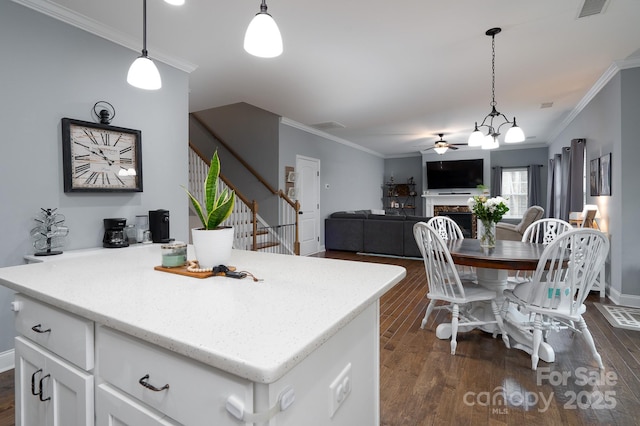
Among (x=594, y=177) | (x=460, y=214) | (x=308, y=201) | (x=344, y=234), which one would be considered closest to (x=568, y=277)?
(x=594, y=177)

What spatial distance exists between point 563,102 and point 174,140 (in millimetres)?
5720

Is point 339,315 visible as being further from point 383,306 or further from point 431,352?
point 383,306

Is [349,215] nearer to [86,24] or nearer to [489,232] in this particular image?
[489,232]

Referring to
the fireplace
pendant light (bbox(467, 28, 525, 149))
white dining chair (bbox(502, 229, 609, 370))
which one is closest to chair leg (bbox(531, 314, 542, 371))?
white dining chair (bbox(502, 229, 609, 370))

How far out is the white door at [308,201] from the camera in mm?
6527

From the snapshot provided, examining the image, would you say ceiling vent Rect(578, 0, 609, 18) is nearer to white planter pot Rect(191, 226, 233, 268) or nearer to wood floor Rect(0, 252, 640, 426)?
wood floor Rect(0, 252, 640, 426)

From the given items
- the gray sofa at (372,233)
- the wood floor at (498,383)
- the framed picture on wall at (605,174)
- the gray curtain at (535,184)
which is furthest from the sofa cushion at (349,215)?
the gray curtain at (535,184)

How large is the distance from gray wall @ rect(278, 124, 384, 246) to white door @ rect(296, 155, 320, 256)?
0.17 metres

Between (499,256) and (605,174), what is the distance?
2731 millimetres

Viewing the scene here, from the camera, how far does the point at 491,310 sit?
284 centimetres

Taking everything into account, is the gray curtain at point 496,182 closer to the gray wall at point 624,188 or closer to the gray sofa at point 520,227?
the gray sofa at point 520,227

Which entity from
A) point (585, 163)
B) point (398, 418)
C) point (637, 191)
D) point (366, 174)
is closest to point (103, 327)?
point (398, 418)

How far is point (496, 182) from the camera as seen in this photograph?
9.22 m

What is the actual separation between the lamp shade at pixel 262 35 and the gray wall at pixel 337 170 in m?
4.59
